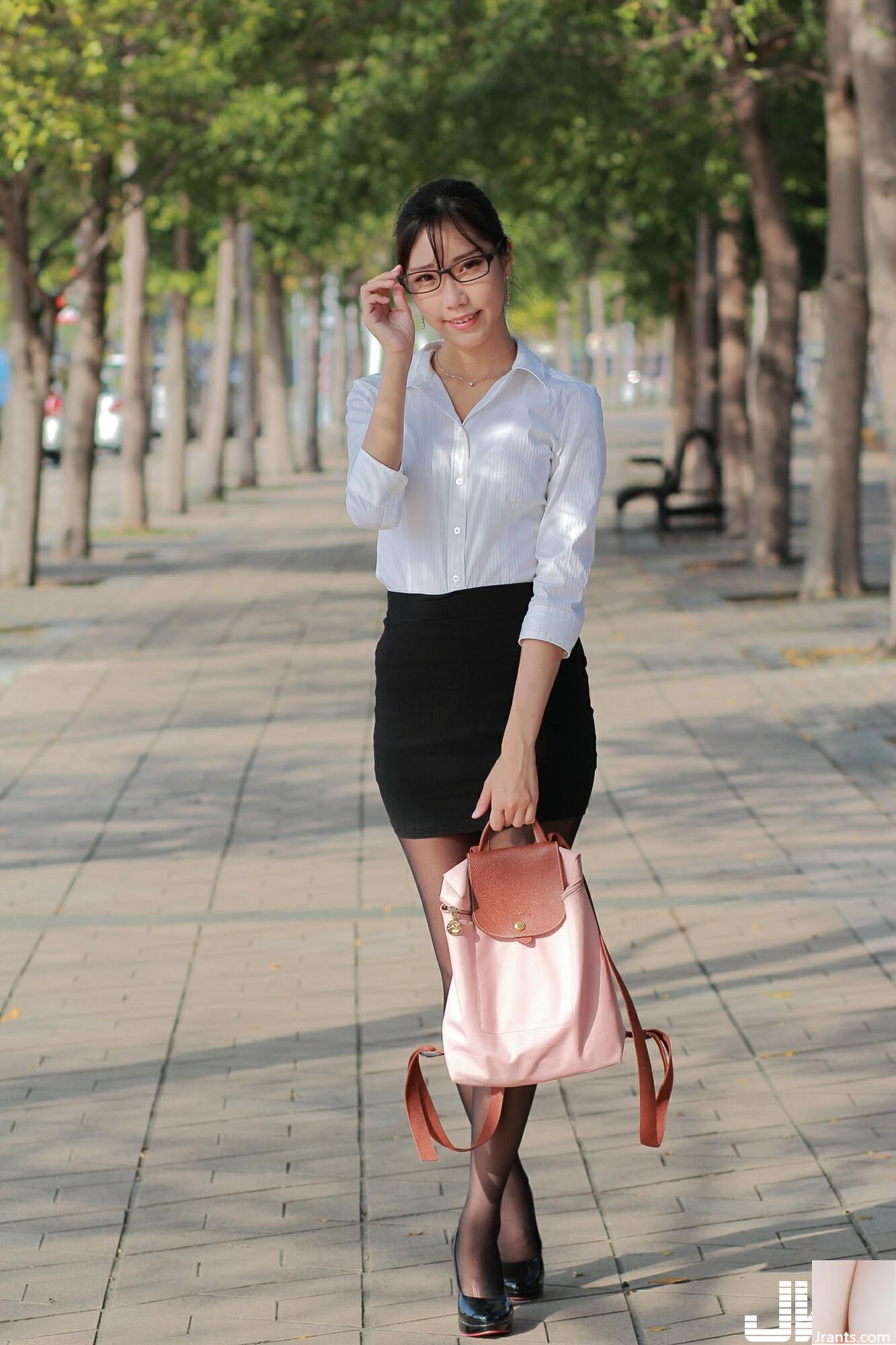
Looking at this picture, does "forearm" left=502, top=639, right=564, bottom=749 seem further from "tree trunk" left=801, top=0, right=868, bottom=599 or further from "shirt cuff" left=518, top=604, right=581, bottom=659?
"tree trunk" left=801, top=0, right=868, bottom=599

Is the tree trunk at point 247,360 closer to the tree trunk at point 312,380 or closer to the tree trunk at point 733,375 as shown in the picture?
the tree trunk at point 312,380

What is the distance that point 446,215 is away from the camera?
341 centimetres

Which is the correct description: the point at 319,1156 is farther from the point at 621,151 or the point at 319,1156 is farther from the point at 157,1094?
the point at 621,151

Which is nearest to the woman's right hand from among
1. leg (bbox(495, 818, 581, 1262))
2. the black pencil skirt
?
the black pencil skirt

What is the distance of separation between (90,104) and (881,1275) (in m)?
14.4

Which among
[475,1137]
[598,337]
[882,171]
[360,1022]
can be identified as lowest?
[360,1022]

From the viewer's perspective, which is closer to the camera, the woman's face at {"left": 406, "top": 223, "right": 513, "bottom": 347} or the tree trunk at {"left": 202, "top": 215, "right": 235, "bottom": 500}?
the woman's face at {"left": 406, "top": 223, "right": 513, "bottom": 347}

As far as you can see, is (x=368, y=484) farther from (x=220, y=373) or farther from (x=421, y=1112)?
(x=220, y=373)

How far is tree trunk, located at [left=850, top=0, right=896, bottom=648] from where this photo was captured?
39.2ft

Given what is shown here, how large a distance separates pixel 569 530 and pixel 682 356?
27.5 m

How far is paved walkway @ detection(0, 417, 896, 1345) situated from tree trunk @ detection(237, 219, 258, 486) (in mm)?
21025

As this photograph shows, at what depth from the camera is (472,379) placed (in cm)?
352

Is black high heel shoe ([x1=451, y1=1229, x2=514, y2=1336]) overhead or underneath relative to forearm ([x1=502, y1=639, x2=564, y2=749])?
underneath

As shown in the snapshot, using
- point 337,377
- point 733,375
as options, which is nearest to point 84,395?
point 733,375
